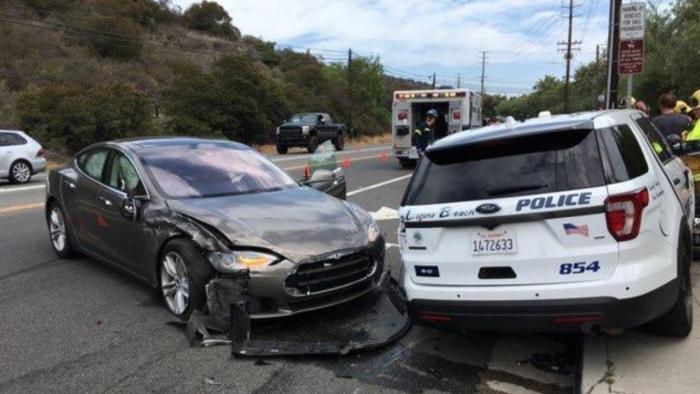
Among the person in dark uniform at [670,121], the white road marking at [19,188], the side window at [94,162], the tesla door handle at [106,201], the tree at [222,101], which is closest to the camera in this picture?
the tesla door handle at [106,201]

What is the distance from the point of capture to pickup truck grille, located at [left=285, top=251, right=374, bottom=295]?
486 centimetres

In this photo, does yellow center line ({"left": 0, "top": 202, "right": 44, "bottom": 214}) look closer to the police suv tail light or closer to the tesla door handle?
the tesla door handle

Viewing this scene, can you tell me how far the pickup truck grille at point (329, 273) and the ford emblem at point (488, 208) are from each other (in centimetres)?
142

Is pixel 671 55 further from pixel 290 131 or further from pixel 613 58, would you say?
pixel 290 131

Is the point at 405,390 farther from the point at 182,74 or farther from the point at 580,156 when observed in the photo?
the point at 182,74

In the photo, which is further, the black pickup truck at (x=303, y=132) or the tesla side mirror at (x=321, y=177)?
the black pickup truck at (x=303, y=132)

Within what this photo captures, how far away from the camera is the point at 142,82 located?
45312 millimetres

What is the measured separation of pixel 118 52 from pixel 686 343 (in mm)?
50791

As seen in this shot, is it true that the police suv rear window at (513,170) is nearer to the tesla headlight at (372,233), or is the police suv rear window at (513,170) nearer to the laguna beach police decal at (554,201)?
the laguna beach police decal at (554,201)

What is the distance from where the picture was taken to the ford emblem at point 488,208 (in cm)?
397

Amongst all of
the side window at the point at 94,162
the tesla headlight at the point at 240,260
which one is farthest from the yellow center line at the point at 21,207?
the tesla headlight at the point at 240,260

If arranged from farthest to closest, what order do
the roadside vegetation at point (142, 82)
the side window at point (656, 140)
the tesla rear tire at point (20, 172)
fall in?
the roadside vegetation at point (142, 82)
the tesla rear tire at point (20, 172)
the side window at point (656, 140)

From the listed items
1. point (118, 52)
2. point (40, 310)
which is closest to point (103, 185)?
point (40, 310)

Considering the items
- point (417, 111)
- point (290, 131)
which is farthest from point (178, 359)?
point (290, 131)
